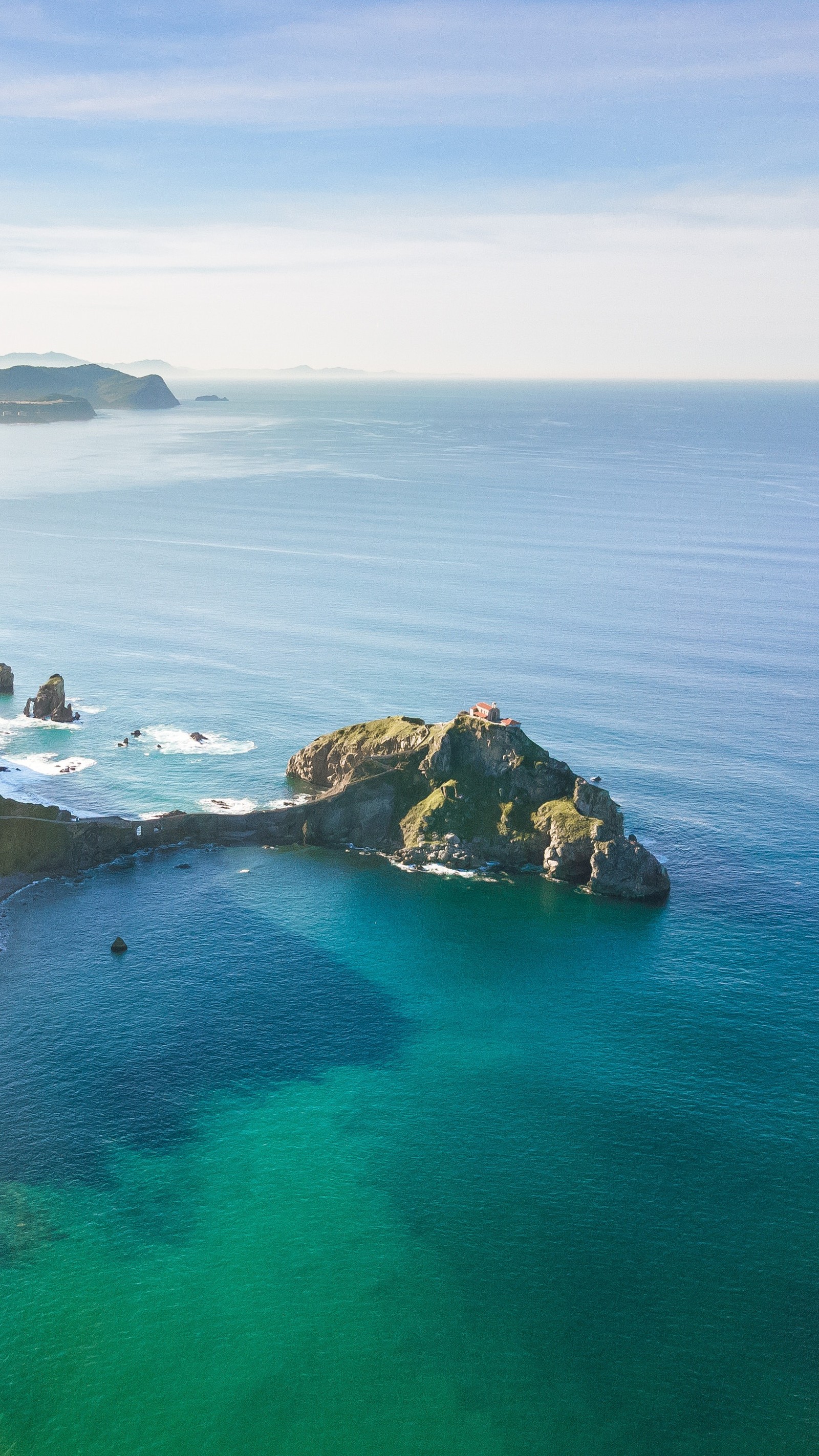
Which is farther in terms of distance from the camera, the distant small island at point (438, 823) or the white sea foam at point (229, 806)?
the white sea foam at point (229, 806)

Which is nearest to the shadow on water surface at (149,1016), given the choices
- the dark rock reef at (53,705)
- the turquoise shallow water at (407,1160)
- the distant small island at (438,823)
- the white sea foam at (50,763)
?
the turquoise shallow water at (407,1160)

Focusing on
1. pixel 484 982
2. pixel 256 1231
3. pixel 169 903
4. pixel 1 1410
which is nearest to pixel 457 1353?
pixel 256 1231

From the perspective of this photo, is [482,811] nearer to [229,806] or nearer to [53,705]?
[229,806]

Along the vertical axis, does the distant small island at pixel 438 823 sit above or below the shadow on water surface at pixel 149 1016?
above

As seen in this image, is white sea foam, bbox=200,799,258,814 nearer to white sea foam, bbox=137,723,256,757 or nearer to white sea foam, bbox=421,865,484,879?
white sea foam, bbox=137,723,256,757

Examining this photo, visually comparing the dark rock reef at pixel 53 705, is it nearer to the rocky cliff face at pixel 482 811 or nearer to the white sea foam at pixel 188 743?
the white sea foam at pixel 188 743

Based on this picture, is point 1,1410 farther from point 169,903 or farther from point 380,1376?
point 169,903
